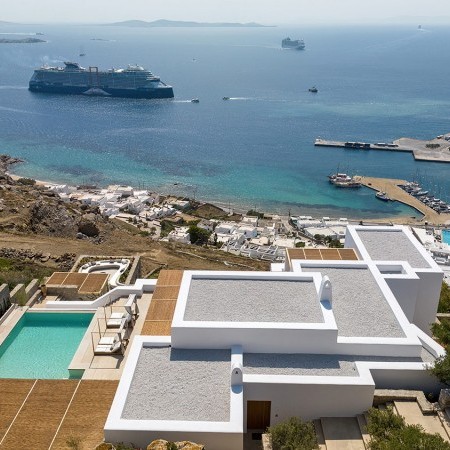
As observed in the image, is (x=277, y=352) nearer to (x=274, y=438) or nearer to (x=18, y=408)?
(x=274, y=438)

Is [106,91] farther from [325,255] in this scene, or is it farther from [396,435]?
[396,435]

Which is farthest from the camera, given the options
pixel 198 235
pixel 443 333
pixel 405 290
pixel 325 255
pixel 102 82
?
pixel 102 82

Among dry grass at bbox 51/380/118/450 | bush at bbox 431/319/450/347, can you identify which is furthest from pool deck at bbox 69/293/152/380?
bush at bbox 431/319/450/347

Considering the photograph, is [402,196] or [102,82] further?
[102,82]

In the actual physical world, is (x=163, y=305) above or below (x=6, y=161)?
above

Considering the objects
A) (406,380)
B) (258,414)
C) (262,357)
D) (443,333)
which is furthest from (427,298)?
(258,414)

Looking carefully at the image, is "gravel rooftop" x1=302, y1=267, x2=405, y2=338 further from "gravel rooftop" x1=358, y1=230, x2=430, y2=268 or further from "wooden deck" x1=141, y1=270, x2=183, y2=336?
"wooden deck" x1=141, y1=270, x2=183, y2=336

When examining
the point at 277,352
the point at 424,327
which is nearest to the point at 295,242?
the point at 424,327
